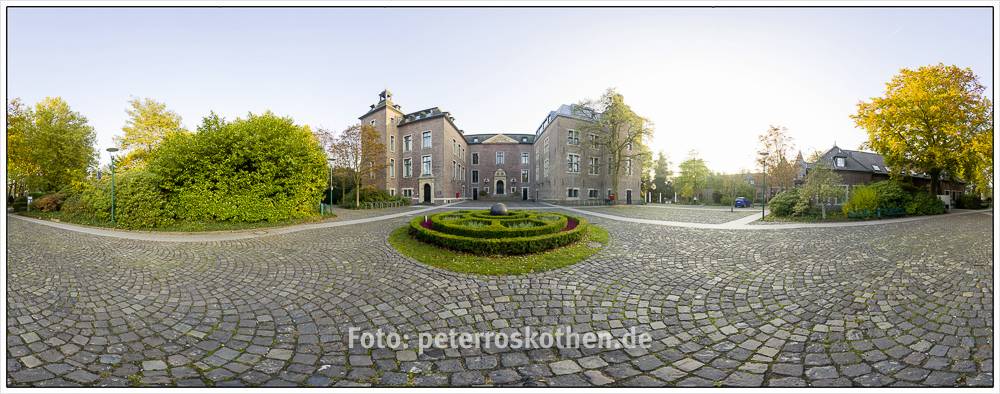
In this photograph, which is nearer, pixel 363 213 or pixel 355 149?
pixel 363 213

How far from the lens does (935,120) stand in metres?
16.7

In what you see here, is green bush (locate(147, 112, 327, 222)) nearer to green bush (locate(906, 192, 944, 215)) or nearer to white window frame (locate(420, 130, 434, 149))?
white window frame (locate(420, 130, 434, 149))

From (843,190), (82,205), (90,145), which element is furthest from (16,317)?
(90,145)

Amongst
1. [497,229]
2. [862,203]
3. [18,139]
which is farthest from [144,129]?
[862,203]

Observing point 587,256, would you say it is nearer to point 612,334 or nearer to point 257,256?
point 612,334

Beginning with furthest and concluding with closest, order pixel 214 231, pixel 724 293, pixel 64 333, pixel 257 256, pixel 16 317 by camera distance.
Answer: pixel 214 231
pixel 257 256
pixel 724 293
pixel 16 317
pixel 64 333

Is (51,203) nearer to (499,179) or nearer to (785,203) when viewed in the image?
(499,179)

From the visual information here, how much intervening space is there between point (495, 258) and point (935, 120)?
24193 millimetres

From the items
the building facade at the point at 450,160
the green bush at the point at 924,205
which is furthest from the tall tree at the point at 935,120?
the building facade at the point at 450,160

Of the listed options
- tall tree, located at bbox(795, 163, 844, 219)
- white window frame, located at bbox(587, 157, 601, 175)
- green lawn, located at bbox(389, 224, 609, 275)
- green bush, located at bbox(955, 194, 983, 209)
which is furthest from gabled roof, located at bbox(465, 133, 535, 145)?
green lawn, located at bbox(389, 224, 609, 275)

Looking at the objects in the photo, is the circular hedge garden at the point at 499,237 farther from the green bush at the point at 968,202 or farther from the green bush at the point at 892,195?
the green bush at the point at 968,202

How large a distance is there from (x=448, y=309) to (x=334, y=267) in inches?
111

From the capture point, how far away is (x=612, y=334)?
3518 mm

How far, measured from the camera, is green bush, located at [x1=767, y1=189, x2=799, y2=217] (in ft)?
52.4
